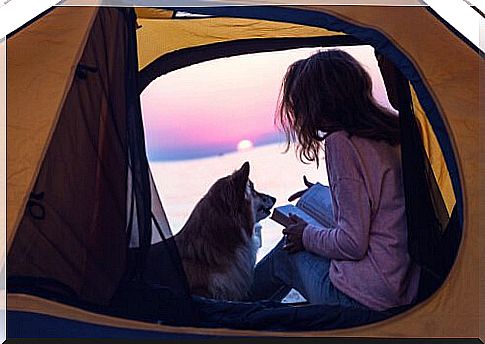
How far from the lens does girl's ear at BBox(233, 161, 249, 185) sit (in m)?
3.34

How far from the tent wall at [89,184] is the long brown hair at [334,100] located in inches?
21.9

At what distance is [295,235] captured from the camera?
316 centimetres

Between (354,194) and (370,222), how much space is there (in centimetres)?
10

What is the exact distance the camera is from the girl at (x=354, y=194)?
279 centimetres

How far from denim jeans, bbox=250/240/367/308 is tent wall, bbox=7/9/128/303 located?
0.56 m

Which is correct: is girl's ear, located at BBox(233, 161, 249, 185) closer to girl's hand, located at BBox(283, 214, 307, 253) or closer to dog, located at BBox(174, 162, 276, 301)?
dog, located at BBox(174, 162, 276, 301)

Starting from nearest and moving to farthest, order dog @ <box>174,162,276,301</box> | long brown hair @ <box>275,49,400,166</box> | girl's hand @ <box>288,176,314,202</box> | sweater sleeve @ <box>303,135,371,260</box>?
sweater sleeve @ <box>303,135,371,260</box>
long brown hair @ <box>275,49,400,166</box>
dog @ <box>174,162,276,301</box>
girl's hand @ <box>288,176,314,202</box>

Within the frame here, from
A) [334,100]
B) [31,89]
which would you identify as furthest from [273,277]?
[31,89]

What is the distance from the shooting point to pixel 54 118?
9.26 ft

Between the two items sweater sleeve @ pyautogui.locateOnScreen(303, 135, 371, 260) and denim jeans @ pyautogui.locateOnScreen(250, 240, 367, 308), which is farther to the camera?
denim jeans @ pyautogui.locateOnScreen(250, 240, 367, 308)

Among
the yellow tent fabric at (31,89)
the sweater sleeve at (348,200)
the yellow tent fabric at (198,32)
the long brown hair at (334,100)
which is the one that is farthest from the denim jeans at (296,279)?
the yellow tent fabric at (31,89)

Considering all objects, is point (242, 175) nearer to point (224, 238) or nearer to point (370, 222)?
point (224, 238)

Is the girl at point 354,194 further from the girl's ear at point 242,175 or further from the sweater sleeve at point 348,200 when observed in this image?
the girl's ear at point 242,175

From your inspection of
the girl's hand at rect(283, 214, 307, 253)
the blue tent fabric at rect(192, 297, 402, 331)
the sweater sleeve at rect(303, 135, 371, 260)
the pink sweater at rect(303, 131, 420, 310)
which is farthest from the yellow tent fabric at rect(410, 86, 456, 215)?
the girl's hand at rect(283, 214, 307, 253)
